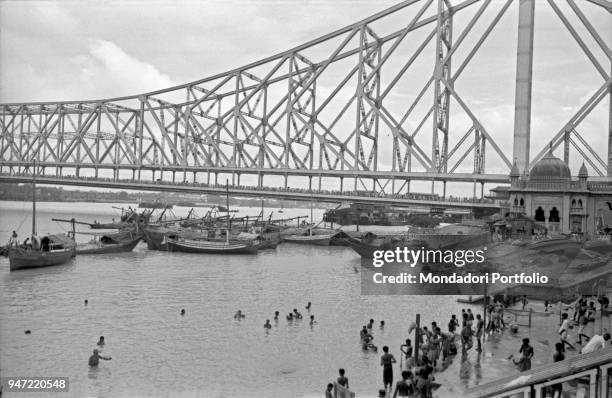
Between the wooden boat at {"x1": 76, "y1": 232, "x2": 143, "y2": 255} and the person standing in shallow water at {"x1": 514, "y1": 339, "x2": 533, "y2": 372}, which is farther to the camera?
the wooden boat at {"x1": 76, "y1": 232, "x2": 143, "y2": 255}

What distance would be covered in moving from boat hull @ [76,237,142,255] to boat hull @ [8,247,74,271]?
20.4 feet

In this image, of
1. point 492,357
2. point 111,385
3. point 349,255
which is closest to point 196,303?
point 111,385

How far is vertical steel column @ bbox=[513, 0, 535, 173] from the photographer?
52.3 meters

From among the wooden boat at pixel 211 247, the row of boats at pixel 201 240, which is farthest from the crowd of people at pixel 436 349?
the wooden boat at pixel 211 247

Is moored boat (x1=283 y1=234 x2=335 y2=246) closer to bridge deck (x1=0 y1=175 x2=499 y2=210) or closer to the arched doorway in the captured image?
bridge deck (x1=0 y1=175 x2=499 y2=210)

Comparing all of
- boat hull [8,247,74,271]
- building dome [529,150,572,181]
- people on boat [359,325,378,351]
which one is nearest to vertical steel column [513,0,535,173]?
building dome [529,150,572,181]

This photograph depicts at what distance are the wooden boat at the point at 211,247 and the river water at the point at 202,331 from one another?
10.3m

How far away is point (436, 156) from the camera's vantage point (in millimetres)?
58625

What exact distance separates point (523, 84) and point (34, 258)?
39.8m

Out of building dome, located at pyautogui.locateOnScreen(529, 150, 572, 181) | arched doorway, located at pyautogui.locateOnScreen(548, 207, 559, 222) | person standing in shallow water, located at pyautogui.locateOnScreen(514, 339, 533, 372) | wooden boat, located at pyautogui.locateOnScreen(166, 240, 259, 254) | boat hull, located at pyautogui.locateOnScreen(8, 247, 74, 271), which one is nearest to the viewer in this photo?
person standing in shallow water, located at pyautogui.locateOnScreen(514, 339, 533, 372)

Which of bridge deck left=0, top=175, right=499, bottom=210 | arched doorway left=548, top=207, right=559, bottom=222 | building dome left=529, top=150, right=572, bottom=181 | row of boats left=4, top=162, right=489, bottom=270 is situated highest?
building dome left=529, top=150, right=572, bottom=181

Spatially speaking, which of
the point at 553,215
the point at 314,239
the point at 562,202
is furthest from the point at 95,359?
the point at 314,239

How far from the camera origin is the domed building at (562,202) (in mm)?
40125

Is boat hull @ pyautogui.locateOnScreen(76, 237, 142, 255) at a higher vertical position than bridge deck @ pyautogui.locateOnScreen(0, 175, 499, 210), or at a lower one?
lower
